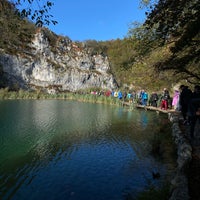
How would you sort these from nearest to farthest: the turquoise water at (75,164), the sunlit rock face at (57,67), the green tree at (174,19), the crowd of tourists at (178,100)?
the green tree at (174,19) < the turquoise water at (75,164) < the crowd of tourists at (178,100) < the sunlit rock face at (57,67)

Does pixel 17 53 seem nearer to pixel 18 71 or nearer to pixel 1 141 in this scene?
pixel 18 71

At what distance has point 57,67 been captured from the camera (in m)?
63.1

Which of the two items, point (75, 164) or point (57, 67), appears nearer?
point (75, 164)

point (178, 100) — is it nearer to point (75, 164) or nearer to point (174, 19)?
point (75, 164)

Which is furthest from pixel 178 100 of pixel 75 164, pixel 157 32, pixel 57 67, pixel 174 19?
pixel 57 67

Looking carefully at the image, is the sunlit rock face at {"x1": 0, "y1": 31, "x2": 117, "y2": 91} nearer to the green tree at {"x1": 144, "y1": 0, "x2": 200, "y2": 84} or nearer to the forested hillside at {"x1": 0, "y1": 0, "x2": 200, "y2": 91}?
the forested hillside at {"x1": 0, "y1": 0, "x2": 200, "y2": 91}

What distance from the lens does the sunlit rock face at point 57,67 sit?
5381cm

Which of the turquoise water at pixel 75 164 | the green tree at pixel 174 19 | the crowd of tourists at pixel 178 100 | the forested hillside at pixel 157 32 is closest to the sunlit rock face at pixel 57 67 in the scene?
the crowd of tourists at pixel 178 100

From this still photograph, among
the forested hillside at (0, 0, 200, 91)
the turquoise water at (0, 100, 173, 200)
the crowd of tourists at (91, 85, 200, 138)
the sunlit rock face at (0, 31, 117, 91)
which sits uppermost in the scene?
the sunlit rock face at (0, 31, 117, 91)

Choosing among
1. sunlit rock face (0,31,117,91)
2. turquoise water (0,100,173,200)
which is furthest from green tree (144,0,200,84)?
sunlit rock face (0,31,117,91)

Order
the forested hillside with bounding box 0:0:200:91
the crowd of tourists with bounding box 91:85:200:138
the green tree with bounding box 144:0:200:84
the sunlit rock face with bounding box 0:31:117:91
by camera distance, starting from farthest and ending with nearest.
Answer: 1. the sunlit rock face with bounding box 0:31:117:91
2. the crowd of tourists with bounding box 91:85:200:138
3. the green tree with bounding box 144:0:200:84
4. the forested hillside with bounding box 0:0:200:91

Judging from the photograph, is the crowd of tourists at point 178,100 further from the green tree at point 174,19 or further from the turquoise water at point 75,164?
the turquoise water at point 75,164

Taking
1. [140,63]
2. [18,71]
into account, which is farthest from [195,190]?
[18,71]

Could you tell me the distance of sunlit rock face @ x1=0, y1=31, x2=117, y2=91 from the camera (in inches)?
2119
